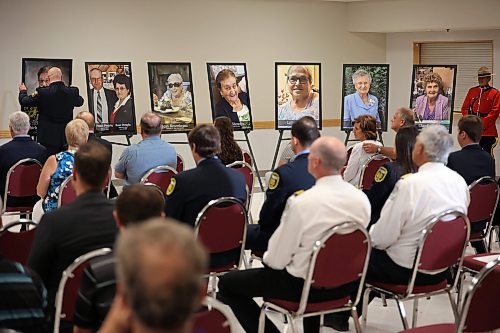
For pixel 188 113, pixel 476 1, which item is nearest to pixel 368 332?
pixel 188 113

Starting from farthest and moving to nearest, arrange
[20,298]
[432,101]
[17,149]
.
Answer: [432,101], [17,149], [20,298]

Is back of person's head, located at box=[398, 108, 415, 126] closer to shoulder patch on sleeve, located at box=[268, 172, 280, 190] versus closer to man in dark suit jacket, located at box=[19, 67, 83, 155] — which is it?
shoulder patch on sleeve, located at box=[268, 172, 280, 190]

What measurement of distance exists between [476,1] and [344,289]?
809cm

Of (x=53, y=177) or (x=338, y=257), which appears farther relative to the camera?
(x=53, y=177)

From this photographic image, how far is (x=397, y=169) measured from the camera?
4734mm

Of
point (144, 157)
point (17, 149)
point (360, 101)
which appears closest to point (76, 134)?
point (144, 157)

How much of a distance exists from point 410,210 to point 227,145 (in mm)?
2592

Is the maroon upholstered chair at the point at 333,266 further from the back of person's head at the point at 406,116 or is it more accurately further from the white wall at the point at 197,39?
the white wall at the point at 197,39

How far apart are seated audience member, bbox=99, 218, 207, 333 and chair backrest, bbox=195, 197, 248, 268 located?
269 centimetres

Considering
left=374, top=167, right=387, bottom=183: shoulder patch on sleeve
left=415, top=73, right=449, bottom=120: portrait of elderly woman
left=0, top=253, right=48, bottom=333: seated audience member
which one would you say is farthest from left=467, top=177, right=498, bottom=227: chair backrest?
left=415, top=73, right=449, bottom=120: portrait of elderly woman

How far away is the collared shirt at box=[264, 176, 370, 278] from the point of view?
3445 millimetres

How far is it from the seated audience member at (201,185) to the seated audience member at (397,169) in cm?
87

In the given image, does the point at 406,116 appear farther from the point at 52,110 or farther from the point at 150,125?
the point at 52,110

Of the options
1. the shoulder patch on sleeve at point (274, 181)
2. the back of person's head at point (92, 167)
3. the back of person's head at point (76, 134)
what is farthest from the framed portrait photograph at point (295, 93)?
the back of person's head at point (92, 167)
